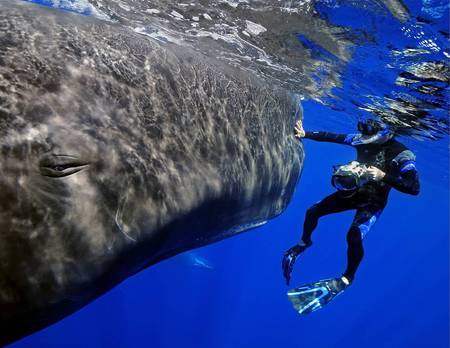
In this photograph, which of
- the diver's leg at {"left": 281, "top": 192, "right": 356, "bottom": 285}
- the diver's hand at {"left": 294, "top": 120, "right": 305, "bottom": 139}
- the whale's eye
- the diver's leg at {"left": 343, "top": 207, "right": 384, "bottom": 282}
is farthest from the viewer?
the diver's hand at {"left": 294, "top": 120, "right": 305, "bottom": 139}

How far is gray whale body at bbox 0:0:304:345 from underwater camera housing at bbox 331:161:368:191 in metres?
2.19

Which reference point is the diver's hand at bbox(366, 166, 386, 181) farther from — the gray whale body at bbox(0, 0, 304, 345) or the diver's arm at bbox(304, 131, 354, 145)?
the gray whale body at bbox(0, 0, 304, 345)

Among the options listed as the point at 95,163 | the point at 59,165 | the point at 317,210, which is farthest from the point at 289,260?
the point at 59,165

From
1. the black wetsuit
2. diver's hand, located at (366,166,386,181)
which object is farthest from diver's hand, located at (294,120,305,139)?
diver's hand, located at (366,166,386,181)

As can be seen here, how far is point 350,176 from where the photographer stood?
6.57 metres

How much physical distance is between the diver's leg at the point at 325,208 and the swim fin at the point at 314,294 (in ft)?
6.07

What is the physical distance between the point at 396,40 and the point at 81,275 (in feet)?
27.3

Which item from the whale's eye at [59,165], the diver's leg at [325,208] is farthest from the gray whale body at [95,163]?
the diver's leg at [325,208]

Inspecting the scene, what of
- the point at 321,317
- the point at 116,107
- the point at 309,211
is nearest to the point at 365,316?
the point at 321,317

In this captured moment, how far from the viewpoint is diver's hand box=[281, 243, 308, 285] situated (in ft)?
24.0

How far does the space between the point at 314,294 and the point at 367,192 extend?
281 cm

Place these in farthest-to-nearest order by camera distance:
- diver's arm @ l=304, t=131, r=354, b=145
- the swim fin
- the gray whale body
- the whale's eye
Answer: diver's arm @ l=304, t=131, r=354, b=145 → the swim fin → the whale's eye → the gray whale body

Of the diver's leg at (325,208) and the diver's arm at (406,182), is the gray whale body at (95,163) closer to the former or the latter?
the diver's arm at (406,182)

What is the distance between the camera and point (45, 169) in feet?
8.44
